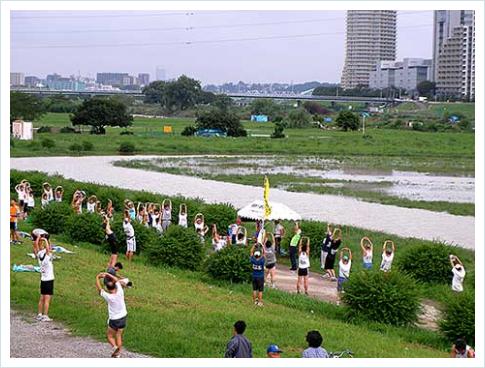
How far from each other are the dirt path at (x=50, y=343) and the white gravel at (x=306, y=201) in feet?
46.8

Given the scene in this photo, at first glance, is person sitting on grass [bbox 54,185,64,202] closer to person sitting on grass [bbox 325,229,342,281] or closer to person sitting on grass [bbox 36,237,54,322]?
person sitting on grass [bbox 325,229,342,281]

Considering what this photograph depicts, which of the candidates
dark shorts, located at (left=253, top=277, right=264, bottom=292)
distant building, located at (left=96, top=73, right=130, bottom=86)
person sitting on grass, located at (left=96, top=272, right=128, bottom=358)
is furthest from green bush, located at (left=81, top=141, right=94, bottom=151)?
person sitting on grass, located at (left=96, top=272, right=128, bottom=358)

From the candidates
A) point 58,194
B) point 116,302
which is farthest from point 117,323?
point 58,194

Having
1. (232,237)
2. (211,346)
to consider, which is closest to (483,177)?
(211,346)

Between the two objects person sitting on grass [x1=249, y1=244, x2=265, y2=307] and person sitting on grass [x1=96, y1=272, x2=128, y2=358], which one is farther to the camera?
person sitting on grass [x1=249, y1=244, x2=265, y2=307]

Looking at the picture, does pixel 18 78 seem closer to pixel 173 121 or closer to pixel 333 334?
pixel 173 121

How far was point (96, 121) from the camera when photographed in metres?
59.0

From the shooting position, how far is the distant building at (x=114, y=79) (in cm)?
6819

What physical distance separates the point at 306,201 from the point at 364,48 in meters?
75.6

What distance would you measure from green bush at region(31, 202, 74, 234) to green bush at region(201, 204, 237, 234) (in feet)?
12.8

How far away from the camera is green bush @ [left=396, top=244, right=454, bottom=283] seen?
17.8 m

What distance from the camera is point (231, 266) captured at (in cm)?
1672

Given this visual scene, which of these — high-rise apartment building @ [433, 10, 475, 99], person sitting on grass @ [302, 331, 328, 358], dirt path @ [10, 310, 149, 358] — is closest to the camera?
person sitting on grass @ [302, 331, 328, 358]

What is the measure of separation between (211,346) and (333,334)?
2.18 metres
